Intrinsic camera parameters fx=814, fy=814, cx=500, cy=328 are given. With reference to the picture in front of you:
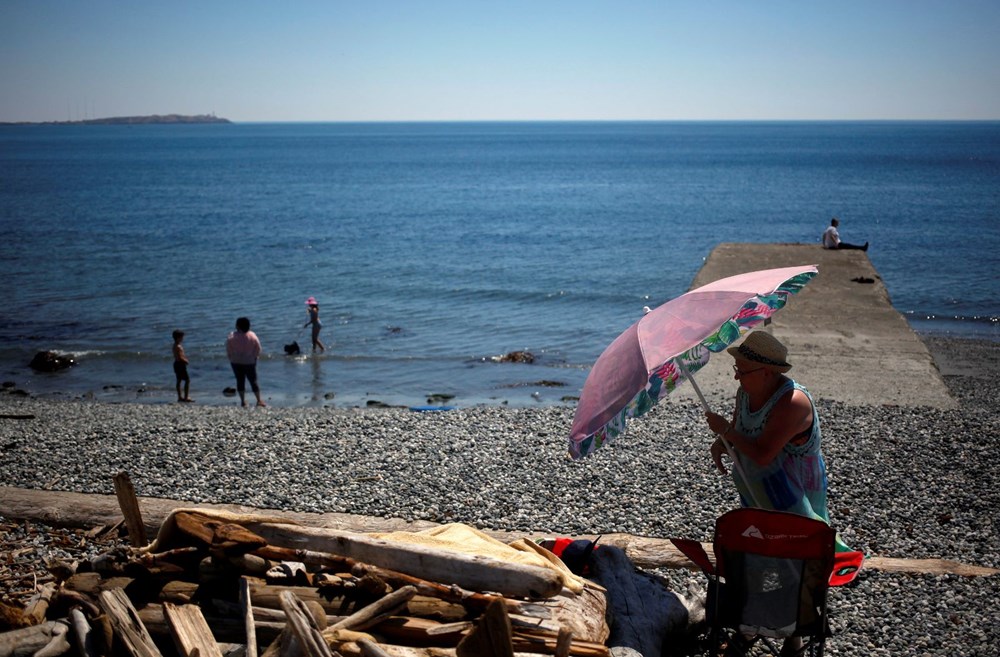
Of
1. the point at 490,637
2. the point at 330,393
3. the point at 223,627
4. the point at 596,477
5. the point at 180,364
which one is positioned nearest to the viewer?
the point at 490,637

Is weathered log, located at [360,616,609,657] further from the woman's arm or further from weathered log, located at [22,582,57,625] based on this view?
weathered log, located at [22,582,57,625]

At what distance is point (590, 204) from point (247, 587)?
6584 centimetres

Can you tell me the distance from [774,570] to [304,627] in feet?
8.15

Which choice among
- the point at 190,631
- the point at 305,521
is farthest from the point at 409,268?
the point at 190,631

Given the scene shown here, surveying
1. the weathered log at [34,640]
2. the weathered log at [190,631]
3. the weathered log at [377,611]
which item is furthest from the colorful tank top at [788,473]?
the weathered log at [34,640]

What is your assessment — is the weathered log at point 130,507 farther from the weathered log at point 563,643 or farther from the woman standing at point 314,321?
the woman standing at point 314,321

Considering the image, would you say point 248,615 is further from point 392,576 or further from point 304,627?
point 392,576

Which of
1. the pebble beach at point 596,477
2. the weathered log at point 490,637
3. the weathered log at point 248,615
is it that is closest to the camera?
the weathered log at point 490,637

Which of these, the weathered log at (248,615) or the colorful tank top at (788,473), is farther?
the colorful tank top at (788,473)

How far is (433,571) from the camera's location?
190 inches

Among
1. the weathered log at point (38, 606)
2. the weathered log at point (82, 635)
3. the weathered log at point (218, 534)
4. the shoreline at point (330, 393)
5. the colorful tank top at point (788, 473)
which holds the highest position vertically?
the colorful tank top at point (788, 473)

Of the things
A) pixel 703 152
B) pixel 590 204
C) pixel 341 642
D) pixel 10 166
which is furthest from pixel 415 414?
pixel 703 152

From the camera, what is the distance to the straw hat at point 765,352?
4621mm

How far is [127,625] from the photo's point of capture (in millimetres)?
4484
